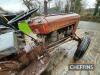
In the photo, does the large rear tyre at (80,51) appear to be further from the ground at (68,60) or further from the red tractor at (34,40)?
the ground at (68,60)

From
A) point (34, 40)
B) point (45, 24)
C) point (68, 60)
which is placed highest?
point (45, 24)

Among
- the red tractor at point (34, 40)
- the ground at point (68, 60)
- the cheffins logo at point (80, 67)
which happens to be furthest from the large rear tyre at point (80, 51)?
the cheffins logo at point (80, 67)

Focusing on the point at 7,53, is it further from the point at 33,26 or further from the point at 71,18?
the point at 71,18

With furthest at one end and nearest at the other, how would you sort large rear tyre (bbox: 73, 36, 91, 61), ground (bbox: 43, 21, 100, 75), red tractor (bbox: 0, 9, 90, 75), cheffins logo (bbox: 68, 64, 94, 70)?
large rear tyre (bbox: 73, 36, 91, 61), cheffins logo (bbox: 68, 64, 94, 70), ground (bbox: 43, 21, 100, 75), red tractor (bbox: 0, 9, 90, 75)

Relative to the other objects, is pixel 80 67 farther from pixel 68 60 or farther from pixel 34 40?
pixel 34 40

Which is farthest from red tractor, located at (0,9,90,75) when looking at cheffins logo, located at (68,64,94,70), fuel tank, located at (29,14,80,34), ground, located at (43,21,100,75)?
cheffins logo, located at (68,64,94,70)

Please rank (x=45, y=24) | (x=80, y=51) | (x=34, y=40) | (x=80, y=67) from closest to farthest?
(x=34, y=40) < (x=45, y=24) < (x=80, y=67) < (x=80, y=51)

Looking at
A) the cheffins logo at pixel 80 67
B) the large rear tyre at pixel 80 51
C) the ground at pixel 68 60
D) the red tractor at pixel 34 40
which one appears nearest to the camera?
the red tractor at pixel 34 40

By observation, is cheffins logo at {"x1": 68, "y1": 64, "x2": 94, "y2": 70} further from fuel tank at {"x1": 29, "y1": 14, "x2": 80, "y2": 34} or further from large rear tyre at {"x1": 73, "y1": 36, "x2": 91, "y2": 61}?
fuel tank at {"x1": 29, "y1": 14, "x2": 80, "y2": 34}

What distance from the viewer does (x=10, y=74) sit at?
114 inches

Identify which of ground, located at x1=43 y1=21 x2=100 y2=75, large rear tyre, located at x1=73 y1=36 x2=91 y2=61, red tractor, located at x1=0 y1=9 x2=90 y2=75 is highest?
red tractor, located at x1=0 y1=9 x2=90 y2=75

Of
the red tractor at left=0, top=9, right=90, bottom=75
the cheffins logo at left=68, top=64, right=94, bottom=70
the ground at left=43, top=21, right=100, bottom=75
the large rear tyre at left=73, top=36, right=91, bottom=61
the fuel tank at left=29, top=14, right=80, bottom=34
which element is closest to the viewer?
the red tractor at left=0, top=9, right=90, bottom=75

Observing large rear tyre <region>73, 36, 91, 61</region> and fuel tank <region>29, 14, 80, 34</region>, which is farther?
large rear tyre <region>73, 36, 91, 61</region>

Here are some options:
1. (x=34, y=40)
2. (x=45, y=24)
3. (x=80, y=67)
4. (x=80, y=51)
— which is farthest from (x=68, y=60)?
(x=34, y=40)
